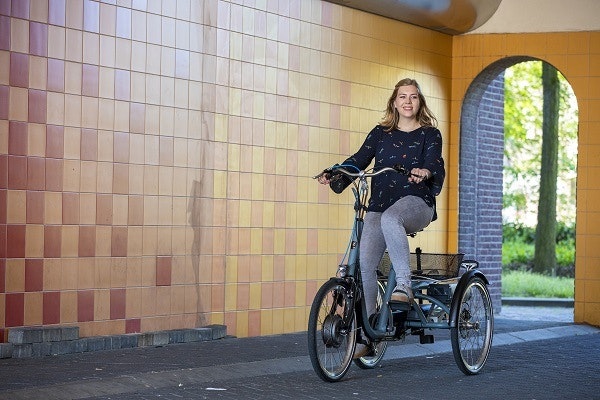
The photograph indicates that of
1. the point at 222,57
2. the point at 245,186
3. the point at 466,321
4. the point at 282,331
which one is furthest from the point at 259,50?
the point at 466,321

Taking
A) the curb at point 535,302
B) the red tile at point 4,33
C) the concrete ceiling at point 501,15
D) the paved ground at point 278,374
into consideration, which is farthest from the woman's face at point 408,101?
the curb at point 535,302

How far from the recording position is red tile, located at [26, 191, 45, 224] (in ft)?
29.5

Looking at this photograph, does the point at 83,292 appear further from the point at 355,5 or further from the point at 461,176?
the point at 461,176

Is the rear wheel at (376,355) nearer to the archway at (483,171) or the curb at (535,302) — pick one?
the archway at (483,171)

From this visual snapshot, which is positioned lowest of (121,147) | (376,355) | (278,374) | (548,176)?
(278,374)

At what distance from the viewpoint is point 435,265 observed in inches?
348

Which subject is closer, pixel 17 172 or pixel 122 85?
pixel 17 172

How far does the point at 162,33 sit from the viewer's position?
1005cm

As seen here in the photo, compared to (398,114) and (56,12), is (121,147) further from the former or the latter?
(398,114)

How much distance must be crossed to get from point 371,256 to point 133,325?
245cm

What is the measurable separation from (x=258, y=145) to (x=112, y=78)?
1886mm

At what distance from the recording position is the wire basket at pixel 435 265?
8.76 m

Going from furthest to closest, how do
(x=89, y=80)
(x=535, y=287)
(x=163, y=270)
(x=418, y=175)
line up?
(x=535, y=287) → (x=163, y=270) → (x=89, y=80) → (x=418, y=175)

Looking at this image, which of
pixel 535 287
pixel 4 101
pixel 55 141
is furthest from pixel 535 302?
pixel 4 101
